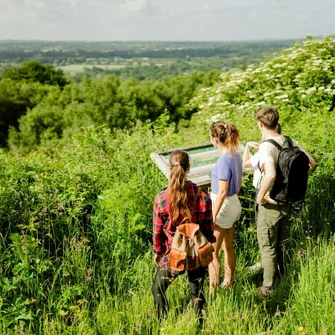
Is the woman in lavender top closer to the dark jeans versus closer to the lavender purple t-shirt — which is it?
the lavender purple t-shirt

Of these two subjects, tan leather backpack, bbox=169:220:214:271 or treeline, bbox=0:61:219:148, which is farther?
treeline, bbox=0:61:219:148

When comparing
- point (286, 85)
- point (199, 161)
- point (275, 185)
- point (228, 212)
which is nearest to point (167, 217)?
point (228, 212)

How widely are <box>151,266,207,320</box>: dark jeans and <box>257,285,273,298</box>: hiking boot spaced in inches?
30.5

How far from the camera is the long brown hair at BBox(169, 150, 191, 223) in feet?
10.7

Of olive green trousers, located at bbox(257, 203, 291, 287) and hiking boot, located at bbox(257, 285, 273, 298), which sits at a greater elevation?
olive green trousers, located at bbox(257, 203, 291, 287)

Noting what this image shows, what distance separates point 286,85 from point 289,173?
8.89 meters

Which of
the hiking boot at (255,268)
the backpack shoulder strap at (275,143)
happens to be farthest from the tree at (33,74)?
the backpack shoulder strap at (275,143)

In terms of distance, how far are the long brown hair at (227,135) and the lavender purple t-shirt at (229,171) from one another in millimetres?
82

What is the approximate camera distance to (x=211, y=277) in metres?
4.21

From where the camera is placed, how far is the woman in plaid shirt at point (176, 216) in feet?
10.7

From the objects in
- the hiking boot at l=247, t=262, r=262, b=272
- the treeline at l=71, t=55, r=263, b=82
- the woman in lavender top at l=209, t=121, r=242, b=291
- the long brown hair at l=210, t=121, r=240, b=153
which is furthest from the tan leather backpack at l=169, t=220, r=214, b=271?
the treeline at l=71, t=55, r=263, b=82

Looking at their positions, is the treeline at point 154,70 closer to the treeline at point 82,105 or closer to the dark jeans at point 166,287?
the treeline at point 82,105

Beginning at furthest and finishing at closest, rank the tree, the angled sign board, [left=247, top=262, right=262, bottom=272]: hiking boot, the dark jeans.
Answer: the tree → [left=247, top=262, right=262, bottom=272]: hiking boot → the angled sign board → the dark jeans

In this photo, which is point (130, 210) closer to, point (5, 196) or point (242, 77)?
point (5, 196)
